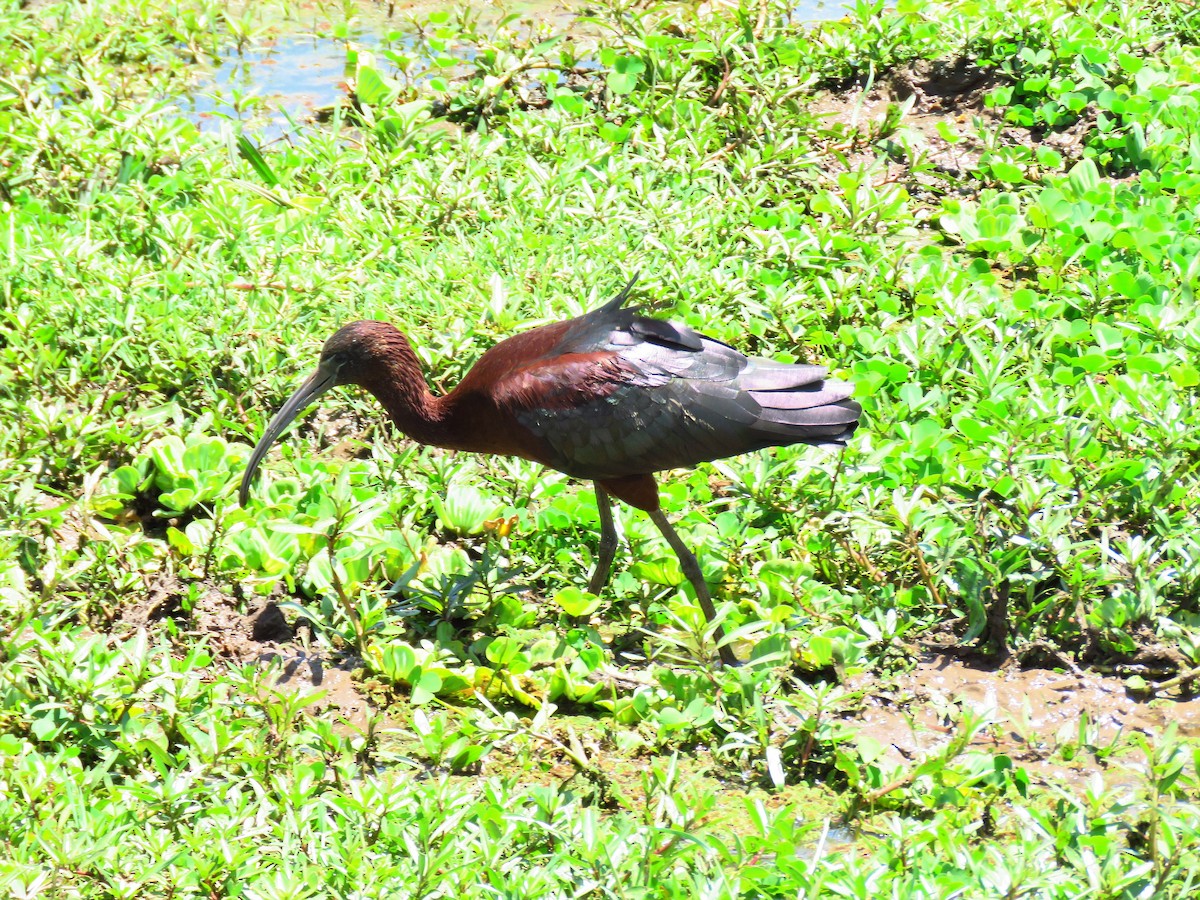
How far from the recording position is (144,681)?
3.82 meters

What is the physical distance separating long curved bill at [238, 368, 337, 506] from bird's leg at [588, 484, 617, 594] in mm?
971

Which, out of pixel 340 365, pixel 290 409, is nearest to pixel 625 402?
pixel 340 365

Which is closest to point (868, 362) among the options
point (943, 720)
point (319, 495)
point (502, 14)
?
point (943, 720)

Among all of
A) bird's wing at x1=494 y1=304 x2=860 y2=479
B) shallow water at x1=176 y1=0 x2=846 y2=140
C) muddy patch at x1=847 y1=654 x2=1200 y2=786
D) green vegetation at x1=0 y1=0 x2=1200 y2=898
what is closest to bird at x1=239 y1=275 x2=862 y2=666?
bird's wing at x1=494 y1=304 x2=860 y2=479

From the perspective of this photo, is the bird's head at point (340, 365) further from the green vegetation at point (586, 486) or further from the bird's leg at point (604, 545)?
the bird's leg at point (604, 545)

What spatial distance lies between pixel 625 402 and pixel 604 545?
1.83ft

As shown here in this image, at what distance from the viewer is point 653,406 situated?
4312mm

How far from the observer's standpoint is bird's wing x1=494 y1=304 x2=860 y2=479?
4.30 m

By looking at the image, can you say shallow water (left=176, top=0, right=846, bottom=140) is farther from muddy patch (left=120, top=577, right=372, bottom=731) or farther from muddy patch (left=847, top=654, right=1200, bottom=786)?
muddy patch (left=847, top=654, right=1200, bottom=786)

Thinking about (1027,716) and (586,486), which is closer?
(1027,716)

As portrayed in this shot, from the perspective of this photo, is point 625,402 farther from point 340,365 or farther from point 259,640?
point 259,640

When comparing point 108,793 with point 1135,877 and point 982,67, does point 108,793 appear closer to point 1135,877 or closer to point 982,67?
point 1135,877

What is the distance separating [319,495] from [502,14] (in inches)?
176

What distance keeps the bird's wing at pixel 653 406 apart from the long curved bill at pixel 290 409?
0.63 meters
